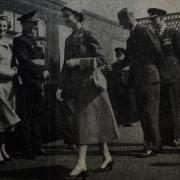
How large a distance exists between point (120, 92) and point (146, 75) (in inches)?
8.5

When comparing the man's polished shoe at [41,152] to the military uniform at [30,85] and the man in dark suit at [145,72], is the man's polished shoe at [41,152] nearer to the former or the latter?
the military uniform at [30,85]

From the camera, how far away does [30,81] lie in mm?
3008

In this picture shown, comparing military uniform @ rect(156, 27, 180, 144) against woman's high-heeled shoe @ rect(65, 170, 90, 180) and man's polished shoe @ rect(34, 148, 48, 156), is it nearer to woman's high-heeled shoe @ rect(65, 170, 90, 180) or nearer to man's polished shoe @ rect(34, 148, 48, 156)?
woman's high-heeled shoe @ rect(65, 170, 90, 180)

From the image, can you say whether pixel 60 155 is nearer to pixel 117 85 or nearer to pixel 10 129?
pixel 10 129

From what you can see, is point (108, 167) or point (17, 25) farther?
point (17, 25)

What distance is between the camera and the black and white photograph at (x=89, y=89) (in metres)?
2.77

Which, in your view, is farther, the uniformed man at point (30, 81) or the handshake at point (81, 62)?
the uniformed man at point (30, 81)

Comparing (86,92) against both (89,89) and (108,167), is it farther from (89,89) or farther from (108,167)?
(108,167)

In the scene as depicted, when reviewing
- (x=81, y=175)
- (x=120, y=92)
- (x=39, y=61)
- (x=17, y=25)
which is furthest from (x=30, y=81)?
(x=81, y=175)

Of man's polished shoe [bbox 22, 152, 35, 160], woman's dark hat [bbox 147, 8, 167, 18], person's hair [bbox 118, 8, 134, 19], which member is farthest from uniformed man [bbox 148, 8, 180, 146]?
man's polished shoe [bbox 22, 152, 35, 160]

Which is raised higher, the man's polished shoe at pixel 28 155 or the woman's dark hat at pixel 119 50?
the woman's dark hat at pixel 119 50

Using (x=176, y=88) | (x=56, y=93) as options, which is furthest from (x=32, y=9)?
(x=176, y=88)

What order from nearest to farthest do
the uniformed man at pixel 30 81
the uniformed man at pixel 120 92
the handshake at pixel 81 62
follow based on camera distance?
the handshake at pixel 81 62
the uniformed man at pixel 120 92
the uniformed man at pixel 30 81

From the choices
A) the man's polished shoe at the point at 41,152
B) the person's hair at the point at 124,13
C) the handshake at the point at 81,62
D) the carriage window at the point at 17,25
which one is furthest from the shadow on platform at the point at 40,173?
the person's hair at the point at 124,13
